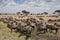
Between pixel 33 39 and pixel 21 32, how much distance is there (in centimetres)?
341

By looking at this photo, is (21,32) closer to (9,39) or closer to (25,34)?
(25,34)

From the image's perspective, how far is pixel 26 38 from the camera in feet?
67.5

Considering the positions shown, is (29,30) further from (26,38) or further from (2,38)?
(2,38)

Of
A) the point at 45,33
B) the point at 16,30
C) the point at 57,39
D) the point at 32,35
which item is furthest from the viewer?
the point at 16,30

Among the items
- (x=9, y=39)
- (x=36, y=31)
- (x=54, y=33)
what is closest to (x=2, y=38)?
(x=9, y=39)

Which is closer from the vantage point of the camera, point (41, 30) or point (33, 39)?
point (33, 39)

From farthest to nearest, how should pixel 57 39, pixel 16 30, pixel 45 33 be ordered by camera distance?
pixel 16 30 → pixel 45 33 → pixel 57 39

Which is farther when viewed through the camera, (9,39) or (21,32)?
(21,32)

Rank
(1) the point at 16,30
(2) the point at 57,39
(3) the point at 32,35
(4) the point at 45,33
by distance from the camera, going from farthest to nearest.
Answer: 1. (1) the point at 16,30
2. (4) the point at 45,33
3. (3) the point at 32,35
4. (2) the point at 57,39

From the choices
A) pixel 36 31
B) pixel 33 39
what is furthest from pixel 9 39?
pixel 36 31

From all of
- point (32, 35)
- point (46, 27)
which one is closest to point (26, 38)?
point (32, 35)

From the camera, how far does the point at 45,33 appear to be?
74.6ft

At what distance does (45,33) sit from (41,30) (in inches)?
23.6

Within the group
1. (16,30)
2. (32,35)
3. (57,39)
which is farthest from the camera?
(16,30)
